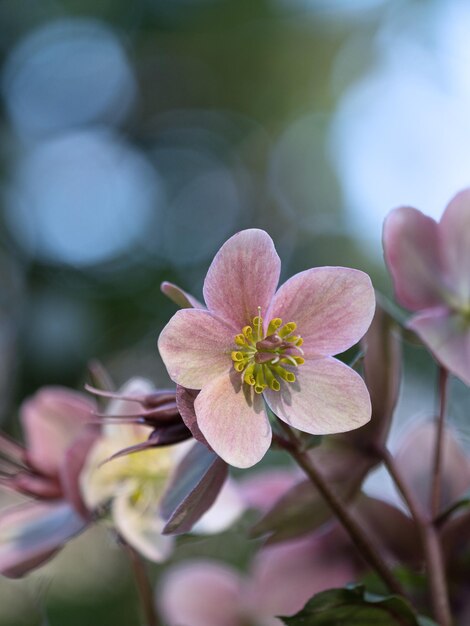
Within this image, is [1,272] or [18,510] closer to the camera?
[18,510]

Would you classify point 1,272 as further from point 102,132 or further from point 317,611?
point 317,611

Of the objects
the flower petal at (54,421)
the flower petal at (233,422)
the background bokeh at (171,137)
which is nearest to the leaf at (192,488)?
the flower petal at (233,422)

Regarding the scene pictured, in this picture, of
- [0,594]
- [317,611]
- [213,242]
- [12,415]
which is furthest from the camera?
[213,242]

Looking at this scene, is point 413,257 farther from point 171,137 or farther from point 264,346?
point 171,137

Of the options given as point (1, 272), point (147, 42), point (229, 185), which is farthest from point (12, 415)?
point (147, 42)

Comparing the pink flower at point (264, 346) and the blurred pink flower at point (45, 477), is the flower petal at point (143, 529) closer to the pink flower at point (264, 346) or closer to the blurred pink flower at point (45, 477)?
the blurred pink flower at point (45, 477)

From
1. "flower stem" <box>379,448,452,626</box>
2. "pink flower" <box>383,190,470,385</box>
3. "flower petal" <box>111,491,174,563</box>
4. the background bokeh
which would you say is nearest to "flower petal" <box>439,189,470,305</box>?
"pink flower" <box>383,190,470,385</box>

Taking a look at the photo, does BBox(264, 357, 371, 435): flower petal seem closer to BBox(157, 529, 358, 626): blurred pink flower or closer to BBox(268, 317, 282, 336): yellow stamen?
BBox(268, 317, 282, 336): yellow stamen
